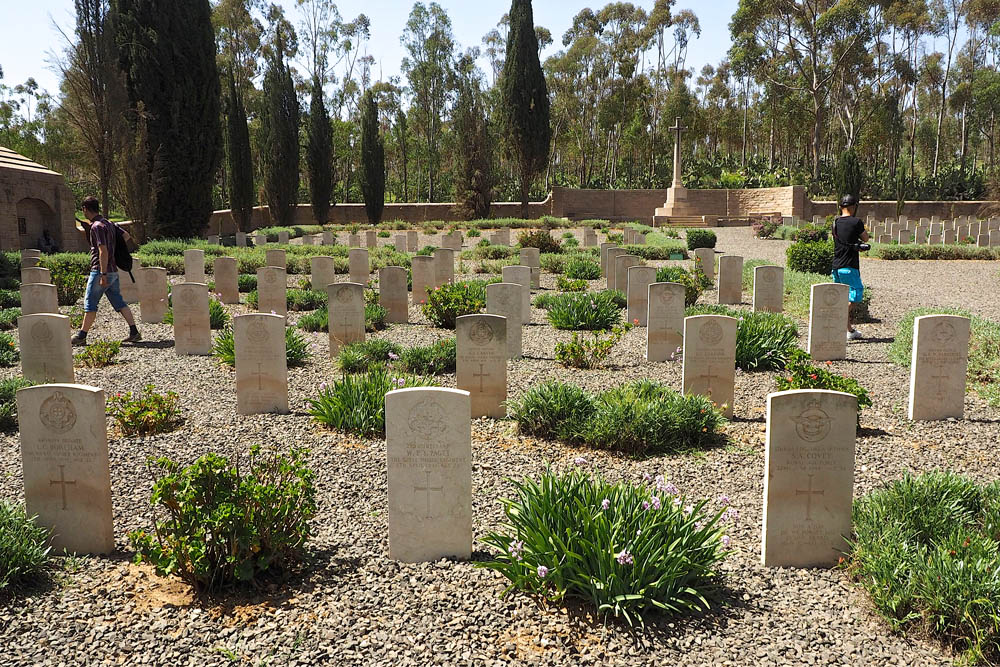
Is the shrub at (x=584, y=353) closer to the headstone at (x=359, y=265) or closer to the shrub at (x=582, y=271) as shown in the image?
the shrub at (x=582, y=271)

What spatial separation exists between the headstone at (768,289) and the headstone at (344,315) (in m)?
5.98

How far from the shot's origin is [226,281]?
1415cm

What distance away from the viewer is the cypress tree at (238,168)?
33.7 metres

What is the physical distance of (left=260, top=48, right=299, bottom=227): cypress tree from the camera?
35.0 m

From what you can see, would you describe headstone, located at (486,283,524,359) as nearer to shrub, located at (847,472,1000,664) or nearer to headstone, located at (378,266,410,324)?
headstone, located at (378,266,410,324)

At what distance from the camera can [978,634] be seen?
9.91 ft

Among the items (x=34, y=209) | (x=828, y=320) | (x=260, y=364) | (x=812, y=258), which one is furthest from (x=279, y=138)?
(x=828, y=320)

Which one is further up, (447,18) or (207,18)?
(447,18)

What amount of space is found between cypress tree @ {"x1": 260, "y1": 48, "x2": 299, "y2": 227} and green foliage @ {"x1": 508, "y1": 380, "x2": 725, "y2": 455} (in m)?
32.6

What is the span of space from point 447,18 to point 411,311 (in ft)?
Answer: 137

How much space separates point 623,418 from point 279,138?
33.4m

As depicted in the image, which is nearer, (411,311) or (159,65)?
(411,311)

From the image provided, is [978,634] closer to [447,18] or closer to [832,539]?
[832,539]

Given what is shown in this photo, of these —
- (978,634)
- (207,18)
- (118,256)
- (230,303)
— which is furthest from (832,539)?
(207,18)
